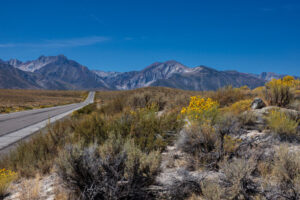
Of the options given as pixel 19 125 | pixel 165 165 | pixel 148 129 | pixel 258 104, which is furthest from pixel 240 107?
pixel 19 125

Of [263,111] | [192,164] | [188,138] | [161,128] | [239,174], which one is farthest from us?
[263,111]

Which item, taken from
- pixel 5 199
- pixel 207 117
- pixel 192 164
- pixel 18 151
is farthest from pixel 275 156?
pixel 18 151

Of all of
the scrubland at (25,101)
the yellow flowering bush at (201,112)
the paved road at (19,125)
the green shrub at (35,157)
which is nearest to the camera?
the green shrub at (35,157)

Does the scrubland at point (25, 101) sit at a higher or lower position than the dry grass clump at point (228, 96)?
lower

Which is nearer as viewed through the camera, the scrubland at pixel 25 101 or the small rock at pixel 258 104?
the small rock at pixel 258 104

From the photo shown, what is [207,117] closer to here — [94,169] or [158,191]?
[158,191]

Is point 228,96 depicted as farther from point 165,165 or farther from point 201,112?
point 165,165

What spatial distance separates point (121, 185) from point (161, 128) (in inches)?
146

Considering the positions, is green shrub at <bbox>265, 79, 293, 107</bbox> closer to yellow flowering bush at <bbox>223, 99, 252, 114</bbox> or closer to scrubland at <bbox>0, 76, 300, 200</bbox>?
yellow flowering bush at <bbox>223, 99, 252, 114</bbox>

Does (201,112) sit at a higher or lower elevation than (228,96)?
lower

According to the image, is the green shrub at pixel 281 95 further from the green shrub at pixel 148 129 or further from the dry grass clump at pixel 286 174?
the dry grass clump at pixel 286 174

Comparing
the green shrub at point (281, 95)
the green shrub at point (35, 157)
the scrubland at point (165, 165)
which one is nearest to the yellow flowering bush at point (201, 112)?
the scrubland at point (165, 165)

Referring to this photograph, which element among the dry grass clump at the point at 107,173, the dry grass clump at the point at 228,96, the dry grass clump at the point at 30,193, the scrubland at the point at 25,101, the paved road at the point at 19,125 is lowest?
the scrubland at the point at 25,101

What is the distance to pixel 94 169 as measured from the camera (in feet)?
10.6
